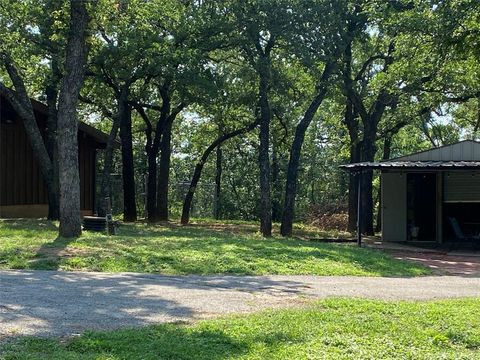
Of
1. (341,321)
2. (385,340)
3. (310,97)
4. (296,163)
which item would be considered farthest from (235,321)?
(310,97)

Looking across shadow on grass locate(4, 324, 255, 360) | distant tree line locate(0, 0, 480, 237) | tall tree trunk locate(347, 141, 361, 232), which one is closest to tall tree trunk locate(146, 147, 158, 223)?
distant tree line locate(0, 0, 480, 237)

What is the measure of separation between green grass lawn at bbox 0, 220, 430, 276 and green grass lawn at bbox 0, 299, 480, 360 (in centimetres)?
418

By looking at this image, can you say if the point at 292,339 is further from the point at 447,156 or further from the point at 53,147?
the point at 53,147

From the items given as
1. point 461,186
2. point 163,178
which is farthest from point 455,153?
point 163,178

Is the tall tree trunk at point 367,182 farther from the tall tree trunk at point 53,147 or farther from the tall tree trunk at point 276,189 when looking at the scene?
the tall tree trunk at point 53,147

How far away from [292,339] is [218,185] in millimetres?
29264

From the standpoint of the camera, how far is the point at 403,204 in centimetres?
1945

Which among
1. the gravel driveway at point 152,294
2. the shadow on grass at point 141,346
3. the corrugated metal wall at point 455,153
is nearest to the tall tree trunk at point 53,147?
the gravel driveway at point 152,294

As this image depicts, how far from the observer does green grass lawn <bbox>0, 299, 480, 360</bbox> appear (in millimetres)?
5234

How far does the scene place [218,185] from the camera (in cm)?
3497

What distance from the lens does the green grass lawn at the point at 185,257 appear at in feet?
35.8

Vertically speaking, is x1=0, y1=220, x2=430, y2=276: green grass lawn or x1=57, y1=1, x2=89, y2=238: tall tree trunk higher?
x1=57, y1=1, x2=89, y2=238: tall tree trunk

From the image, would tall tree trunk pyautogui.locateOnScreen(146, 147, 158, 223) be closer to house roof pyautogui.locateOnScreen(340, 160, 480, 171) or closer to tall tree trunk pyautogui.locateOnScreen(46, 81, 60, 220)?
tall tree trunk pyautogui.locateOnScreen(46, 81, 60, 220)

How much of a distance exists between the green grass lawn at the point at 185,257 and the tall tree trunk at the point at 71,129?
57cm
